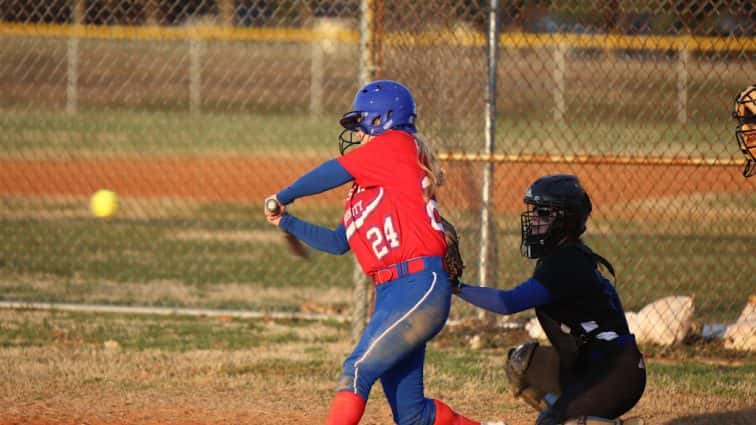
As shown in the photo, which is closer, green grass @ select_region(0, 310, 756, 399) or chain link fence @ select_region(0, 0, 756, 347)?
green grass @ select_region(0, 310, 756, 399)

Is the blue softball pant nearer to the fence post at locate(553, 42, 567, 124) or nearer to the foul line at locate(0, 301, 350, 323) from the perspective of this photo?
the foul line at locate(0, 301, 350, 323)

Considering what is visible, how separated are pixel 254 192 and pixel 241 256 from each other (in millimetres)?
5461

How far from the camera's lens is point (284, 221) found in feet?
14.7

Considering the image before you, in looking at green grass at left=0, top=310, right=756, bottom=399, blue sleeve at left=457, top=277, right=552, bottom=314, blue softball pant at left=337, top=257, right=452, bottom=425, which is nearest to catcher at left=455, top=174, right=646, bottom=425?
blue sleeve at left=457, top=277, right=552, bottom=314

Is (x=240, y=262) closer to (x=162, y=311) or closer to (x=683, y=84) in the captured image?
(x=162, y=311)

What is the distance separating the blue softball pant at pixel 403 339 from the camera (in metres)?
4.16

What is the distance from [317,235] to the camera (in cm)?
454

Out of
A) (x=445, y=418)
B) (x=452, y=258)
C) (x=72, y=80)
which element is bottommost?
(x=445, y=418)

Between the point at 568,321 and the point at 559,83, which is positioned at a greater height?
the point at 559,83

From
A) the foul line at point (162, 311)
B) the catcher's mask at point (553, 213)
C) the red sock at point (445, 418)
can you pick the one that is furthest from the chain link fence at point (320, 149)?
the red sock at point (445, 418)

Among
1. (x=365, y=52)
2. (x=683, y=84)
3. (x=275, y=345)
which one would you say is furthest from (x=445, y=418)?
(x=683, y=84)

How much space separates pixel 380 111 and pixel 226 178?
13.6m

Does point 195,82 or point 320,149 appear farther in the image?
point 195,82

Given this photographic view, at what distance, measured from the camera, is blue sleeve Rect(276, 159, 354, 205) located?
4.28 meters
